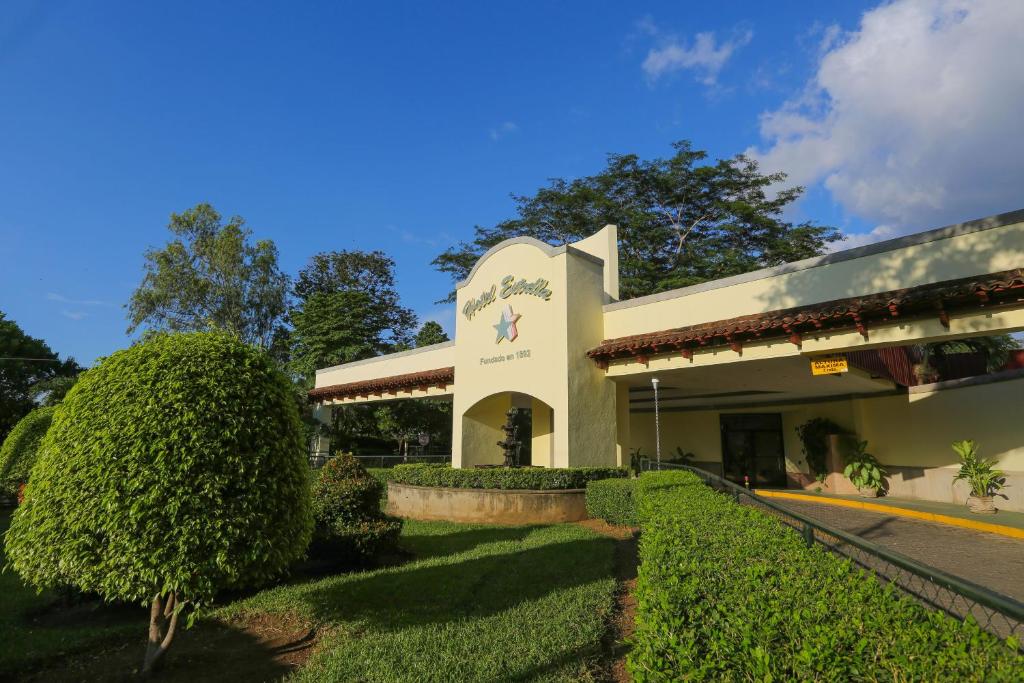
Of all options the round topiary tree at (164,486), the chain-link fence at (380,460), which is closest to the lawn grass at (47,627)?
the round topiary tree at (164,486)

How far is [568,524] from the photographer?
1244cm

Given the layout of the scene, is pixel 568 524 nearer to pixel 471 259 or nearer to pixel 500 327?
pixel 500 327

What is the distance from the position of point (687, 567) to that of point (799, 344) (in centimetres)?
906

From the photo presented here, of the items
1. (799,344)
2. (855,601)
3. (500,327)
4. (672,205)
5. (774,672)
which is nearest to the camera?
(774,672)

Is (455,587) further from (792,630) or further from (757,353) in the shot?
(757,353)

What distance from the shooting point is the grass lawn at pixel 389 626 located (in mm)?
4719

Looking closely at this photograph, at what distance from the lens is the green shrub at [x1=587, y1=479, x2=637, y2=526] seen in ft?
38.0

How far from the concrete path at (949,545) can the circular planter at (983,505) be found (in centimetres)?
159

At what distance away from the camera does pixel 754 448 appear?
20859 millimetres

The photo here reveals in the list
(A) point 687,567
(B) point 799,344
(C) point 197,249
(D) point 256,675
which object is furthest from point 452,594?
(C) point 197,249

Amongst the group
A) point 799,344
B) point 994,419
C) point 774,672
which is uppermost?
point 799,344

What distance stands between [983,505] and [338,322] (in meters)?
29.4

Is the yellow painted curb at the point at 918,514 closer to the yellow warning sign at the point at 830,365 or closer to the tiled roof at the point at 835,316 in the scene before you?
the yellow warning sign at the point at 830,365

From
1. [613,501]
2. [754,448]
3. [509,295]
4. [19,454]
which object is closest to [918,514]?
[613,501]
